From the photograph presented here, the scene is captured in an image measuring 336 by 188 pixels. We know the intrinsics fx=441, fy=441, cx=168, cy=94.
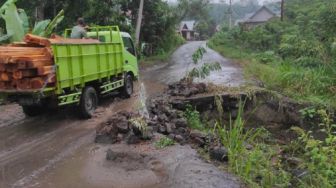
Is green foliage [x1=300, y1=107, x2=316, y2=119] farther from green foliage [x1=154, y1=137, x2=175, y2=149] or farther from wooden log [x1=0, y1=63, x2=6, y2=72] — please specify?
wooden log [x1=0, y1=63, x2=6, y2=72]

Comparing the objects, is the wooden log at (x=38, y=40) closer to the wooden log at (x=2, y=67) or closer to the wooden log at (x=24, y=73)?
the wooden log at (x=24, y=73)

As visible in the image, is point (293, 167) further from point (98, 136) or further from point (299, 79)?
point (299, 79)

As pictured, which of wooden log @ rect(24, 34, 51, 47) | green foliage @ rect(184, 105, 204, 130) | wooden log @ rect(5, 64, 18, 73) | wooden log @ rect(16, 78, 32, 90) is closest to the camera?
wooden log @ rect(5, 64, 18, 73)

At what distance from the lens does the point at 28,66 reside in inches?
357

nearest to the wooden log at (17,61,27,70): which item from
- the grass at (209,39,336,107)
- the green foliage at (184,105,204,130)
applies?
the green foliage at (184,105,204,130)

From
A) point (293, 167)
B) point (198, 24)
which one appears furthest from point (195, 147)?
point (198, 24)

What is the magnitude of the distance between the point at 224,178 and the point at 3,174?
3622 mm

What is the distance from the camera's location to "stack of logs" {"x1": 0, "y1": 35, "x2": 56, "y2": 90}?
29.9 ft

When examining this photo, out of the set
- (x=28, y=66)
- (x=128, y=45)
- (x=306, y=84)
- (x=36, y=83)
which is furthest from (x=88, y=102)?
(x=306, y=84)

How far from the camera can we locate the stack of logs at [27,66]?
29.9ft

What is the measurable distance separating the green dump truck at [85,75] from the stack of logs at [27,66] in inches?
4.3

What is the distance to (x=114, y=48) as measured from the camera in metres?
13.0

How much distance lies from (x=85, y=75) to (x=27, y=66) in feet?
6.77

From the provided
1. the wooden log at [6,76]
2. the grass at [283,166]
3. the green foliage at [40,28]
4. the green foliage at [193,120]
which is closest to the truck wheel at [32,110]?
the wooden log at [6,76]
